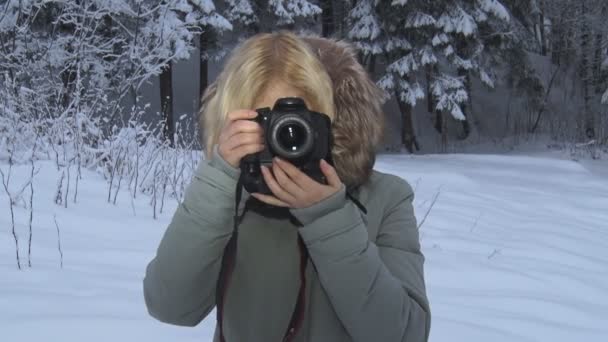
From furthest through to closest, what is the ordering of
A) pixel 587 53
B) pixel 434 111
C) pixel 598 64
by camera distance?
pixel 434 111 → pixel 587 53 → pixel 598 64

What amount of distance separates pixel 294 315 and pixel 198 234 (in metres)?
0.24

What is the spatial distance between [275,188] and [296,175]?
0.05 m

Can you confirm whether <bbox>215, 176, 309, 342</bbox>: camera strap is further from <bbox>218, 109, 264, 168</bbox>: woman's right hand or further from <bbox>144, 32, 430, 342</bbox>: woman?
<bbox>218, 109, 264, 168</bbox>: woman's right hand

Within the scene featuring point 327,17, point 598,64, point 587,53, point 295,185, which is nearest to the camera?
point 295,185

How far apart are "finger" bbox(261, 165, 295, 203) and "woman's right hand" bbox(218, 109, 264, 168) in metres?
0.05

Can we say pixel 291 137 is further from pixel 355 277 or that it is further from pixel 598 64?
pixel 598 64

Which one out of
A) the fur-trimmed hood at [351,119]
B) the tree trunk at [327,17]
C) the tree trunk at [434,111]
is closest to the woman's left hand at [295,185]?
the fur-trimmed hood at [351,119]

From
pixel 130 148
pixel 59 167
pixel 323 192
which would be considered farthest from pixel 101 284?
pixel 130 148

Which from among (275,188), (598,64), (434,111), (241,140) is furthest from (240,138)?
(598,64)

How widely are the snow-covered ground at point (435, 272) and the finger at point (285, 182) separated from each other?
122 centimetres

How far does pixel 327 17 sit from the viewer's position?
18859 millimetres

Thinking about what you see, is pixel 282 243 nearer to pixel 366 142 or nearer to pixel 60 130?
pixel 366 142

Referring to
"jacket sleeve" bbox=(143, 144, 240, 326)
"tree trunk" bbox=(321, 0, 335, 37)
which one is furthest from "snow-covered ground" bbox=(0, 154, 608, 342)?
"tree trunk" bbox=(321, 0, 335, 37)

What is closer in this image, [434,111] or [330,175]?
[330,175]
